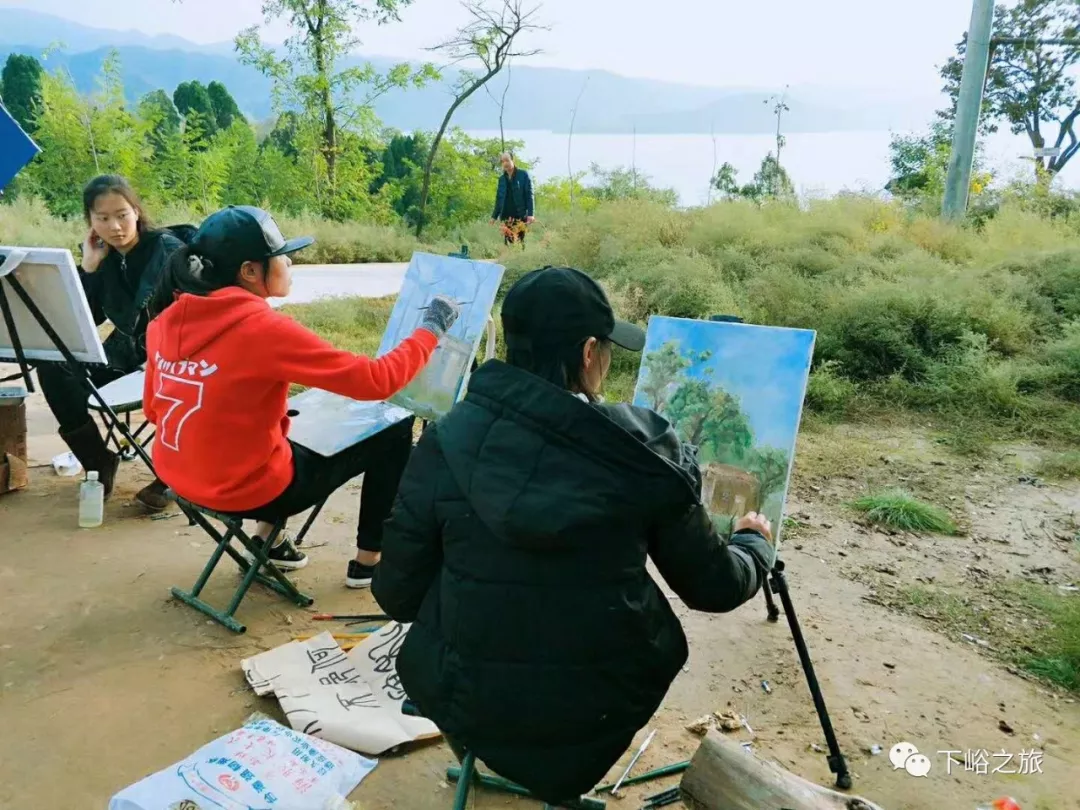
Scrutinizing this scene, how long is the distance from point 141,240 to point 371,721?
2400 millimetres

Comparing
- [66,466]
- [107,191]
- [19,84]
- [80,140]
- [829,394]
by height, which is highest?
[19,84]

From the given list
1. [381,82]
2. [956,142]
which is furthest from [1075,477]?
[381,82]

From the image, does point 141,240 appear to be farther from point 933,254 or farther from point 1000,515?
point 933,254

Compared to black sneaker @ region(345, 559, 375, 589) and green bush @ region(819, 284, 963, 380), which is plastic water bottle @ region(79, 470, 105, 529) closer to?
black sneaker @ region(345, 559, 375, 589)

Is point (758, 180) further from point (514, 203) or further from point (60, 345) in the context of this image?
point (60, 345)

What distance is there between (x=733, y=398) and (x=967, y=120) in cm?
772

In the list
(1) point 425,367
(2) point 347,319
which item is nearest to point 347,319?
(2) point 347,319

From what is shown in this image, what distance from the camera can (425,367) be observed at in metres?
2.85

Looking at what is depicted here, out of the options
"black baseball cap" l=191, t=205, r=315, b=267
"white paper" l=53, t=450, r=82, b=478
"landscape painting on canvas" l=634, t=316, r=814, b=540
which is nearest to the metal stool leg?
"landscape painting on canvas" l=634, t=316, r=814, b=540

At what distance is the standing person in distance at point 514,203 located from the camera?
932 centimetres

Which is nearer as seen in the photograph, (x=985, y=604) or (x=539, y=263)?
(x=985, y=604)

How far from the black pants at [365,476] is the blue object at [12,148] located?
1.86 meters

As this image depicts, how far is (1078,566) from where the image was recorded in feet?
10.4

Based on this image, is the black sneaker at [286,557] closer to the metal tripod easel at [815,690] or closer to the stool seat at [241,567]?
the stool seat at [241,567]
